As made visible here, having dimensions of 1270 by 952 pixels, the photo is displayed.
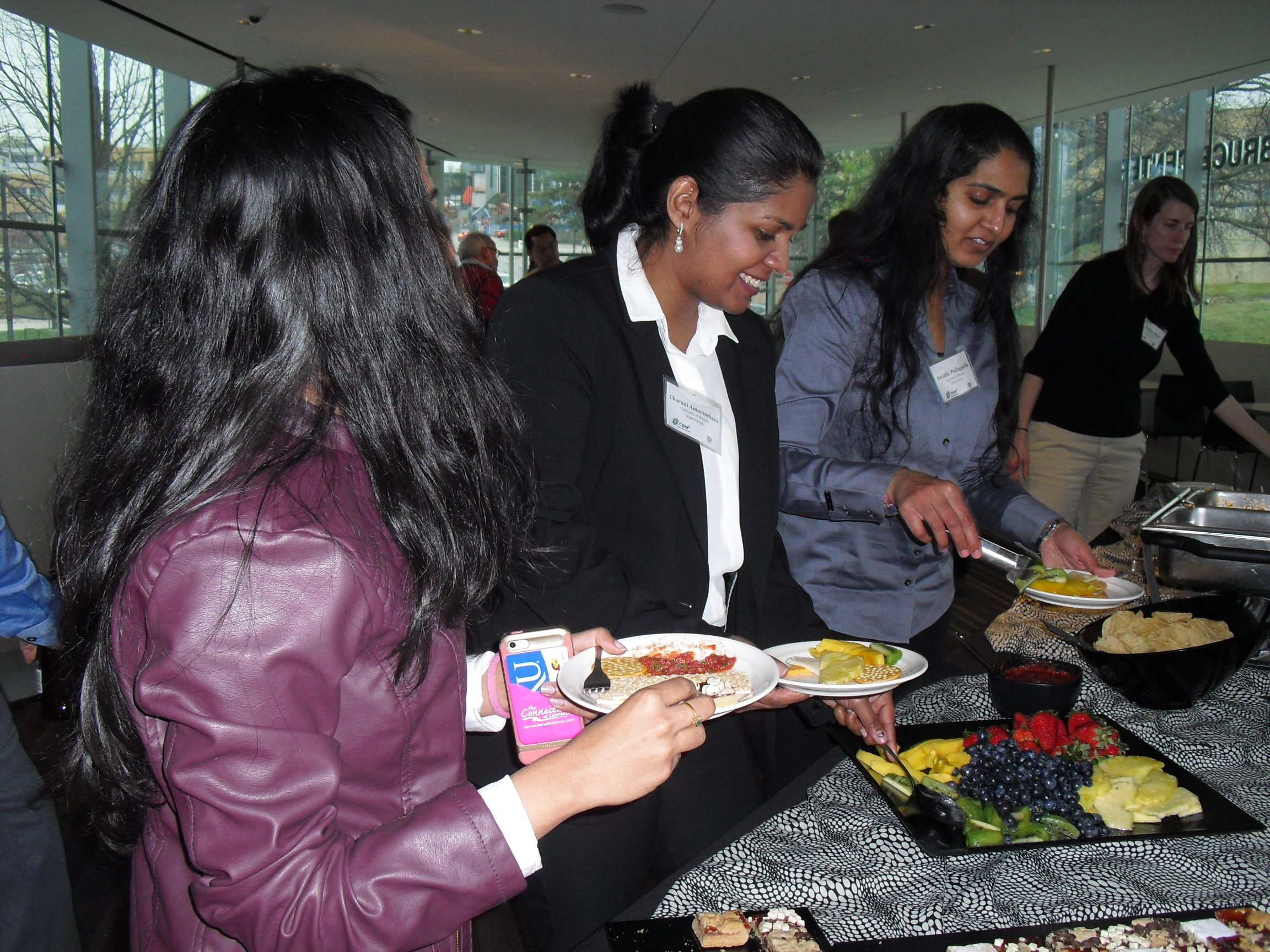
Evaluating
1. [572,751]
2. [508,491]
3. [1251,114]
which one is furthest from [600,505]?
[1251,114]

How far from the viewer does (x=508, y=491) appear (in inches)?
38.3

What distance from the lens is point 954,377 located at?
5.88ft

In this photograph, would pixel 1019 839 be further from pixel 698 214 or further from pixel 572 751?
pixel 698 214

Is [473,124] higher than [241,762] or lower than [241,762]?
higher

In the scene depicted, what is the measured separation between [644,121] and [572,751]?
3.60 ft

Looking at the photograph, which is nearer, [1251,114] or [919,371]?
[919,371]

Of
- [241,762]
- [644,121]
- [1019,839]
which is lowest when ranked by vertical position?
[1019,839]

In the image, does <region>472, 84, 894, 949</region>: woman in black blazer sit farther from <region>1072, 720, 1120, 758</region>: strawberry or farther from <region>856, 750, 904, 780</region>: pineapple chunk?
<region>1072, 720, 1120, 758</region>: strawberry

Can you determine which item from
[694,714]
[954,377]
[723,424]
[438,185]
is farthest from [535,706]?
[438,185]

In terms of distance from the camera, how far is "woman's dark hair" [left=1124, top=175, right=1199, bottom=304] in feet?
10.1

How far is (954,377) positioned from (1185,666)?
69 cm

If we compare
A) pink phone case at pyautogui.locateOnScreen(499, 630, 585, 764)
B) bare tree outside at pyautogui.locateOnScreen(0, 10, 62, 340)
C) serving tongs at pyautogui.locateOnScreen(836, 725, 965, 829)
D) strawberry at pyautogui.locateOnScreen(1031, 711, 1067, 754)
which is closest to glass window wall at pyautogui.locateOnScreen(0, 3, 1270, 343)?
bare tree outside at pyautogui.locateOnScreen(0, 10, 62, 340)

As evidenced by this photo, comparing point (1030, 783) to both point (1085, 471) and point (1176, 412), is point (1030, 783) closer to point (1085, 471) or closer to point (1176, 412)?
point (1085, 471)

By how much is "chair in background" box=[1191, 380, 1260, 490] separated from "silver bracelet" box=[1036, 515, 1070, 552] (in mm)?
4619
